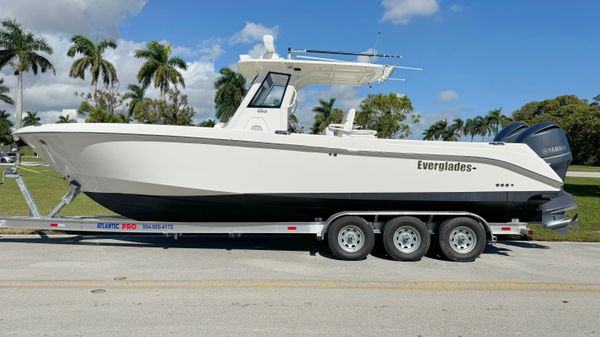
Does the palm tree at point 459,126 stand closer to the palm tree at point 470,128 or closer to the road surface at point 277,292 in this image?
the palm tree at point 470,128

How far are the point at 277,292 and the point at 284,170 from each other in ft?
→ 6.23

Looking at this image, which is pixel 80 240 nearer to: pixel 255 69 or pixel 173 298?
pixel 173 298

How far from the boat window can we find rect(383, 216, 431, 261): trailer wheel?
2558mm

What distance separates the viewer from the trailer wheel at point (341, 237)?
6152 millimetres

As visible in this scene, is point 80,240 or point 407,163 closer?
point 407,163

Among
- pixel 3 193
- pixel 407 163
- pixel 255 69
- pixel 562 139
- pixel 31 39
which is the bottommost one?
pixel 3 193

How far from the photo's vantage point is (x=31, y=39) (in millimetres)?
34875

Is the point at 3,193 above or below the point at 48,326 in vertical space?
above

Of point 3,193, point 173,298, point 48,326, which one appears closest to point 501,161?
point 173,298

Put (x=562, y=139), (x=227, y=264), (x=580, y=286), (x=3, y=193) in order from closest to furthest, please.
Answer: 1. (x=580, y=286)
2. (x=227, y=264)
3. (x=562, y=139)
4. (x=3, y=193)

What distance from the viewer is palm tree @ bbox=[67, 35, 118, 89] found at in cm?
3478

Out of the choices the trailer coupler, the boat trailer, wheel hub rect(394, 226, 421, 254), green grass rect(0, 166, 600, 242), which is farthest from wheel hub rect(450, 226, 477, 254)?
the trailer coupler

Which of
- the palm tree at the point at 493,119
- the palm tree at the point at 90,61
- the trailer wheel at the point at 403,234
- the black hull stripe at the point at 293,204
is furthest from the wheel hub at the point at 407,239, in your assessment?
the palm tree at the point at 493,119

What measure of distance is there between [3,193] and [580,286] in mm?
14686
